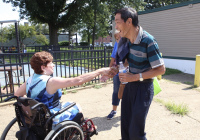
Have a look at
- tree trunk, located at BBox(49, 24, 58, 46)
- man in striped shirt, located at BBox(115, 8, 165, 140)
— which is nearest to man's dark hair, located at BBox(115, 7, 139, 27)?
man in striped shirt, located at BBox(115, 8, 165, 140)

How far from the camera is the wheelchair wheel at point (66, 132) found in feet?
6.44

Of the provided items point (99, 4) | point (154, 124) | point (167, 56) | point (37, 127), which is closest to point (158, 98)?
point (154, 124)

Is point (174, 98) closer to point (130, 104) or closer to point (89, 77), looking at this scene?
point (130, 104)

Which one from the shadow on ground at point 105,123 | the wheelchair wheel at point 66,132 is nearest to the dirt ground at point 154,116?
the shadow on ground at point 105,123

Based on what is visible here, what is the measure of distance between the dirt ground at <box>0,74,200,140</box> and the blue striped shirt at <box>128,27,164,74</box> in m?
1.56

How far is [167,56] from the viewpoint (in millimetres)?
10547

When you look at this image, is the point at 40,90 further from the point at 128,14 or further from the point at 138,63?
the point at 128,14

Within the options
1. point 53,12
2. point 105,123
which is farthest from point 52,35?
point 105,123

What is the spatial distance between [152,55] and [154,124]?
2071mm

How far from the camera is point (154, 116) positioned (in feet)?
12.4

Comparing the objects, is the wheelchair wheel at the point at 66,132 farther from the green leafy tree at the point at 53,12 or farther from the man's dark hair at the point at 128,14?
the green leafy tree at the point at 53,12

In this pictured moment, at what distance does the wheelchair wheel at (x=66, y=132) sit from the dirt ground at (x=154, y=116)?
0.81 metres

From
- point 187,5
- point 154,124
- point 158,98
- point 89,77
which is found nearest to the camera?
point 89,77

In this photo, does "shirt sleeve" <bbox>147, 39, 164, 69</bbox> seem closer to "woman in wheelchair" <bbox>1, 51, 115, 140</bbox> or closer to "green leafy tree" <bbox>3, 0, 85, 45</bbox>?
"woman in wheelchair" <bbox>1, 51, 115, 140</bbox>
